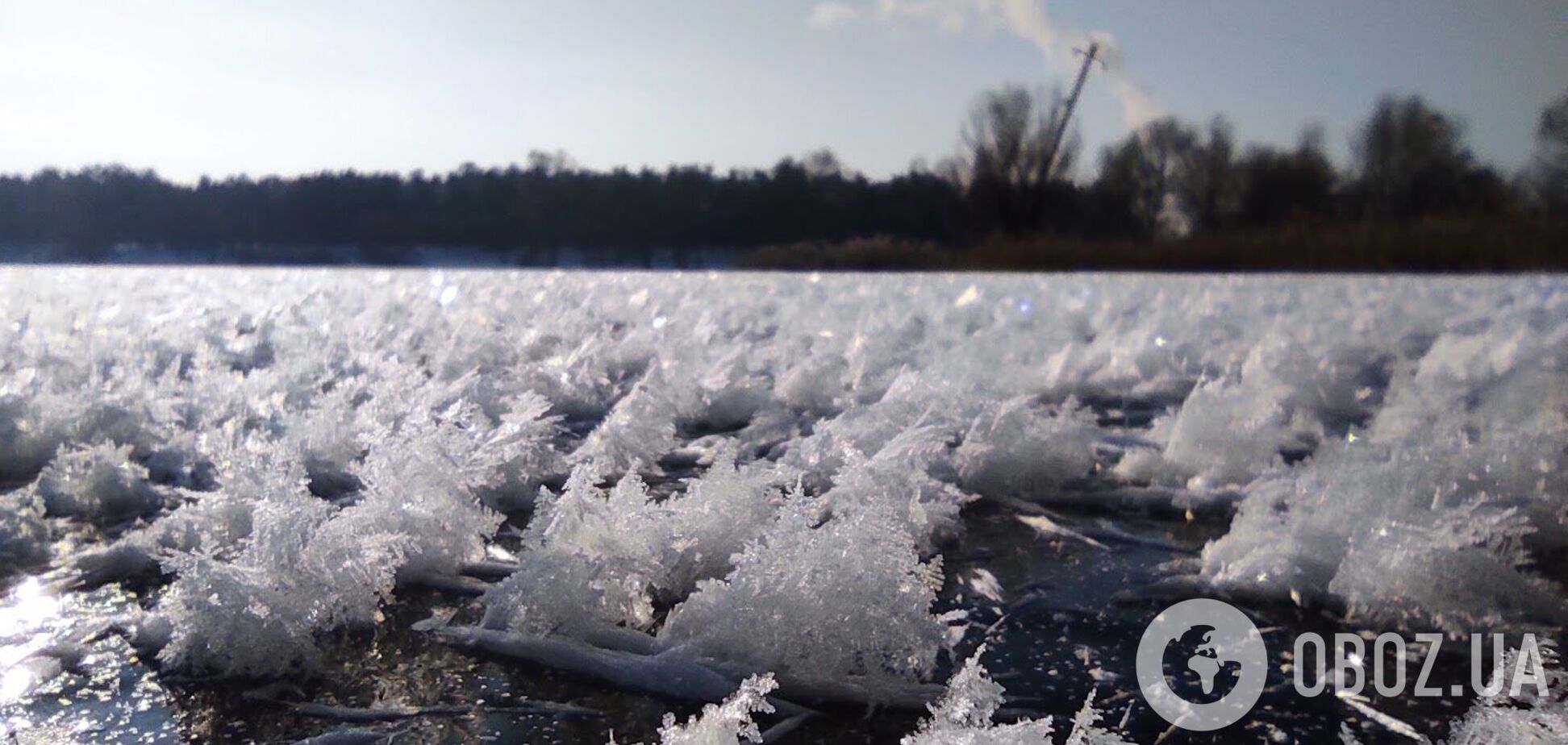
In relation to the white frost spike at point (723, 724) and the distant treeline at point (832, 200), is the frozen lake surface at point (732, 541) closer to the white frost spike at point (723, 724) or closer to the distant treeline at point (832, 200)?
the white frost spike at point (723, 724)

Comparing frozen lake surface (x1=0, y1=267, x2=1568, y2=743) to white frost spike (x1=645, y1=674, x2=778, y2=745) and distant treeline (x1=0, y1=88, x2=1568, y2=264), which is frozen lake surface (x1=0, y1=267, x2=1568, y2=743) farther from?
distant treeline (x1=0, y1=88, x2=1568, y2=264)

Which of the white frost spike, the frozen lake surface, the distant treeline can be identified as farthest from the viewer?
the distant treeline

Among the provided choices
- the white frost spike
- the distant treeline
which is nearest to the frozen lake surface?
the white frost spike

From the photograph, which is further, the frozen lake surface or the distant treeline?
the distant treeline

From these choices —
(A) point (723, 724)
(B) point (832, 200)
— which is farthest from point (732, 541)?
(B) point (832, 200)

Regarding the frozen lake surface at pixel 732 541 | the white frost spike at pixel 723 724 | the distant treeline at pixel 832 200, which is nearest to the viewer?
the white frost spike at pixel 723 724

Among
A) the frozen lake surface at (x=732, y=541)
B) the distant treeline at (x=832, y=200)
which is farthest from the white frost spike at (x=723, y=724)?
the distant treeline at (x=832, y=200)
